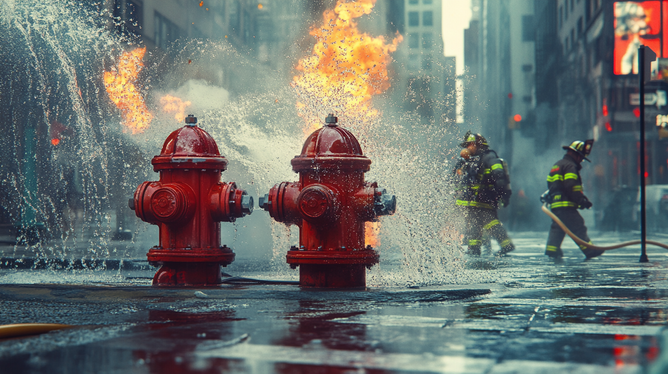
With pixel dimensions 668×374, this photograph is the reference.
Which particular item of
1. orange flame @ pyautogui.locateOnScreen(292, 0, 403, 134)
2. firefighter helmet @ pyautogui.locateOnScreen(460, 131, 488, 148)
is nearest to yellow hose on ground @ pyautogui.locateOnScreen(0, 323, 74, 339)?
firefighter helmet @ pyautogui.locateOnScreen(460, 131, 488, 148)

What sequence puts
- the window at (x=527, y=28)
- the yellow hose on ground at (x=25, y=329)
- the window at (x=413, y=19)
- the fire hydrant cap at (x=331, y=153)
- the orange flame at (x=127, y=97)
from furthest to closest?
the window at (x=413, y=19), the window at (x=527, y=28), the orange flame at (x=127, y=97), the fire hydrant cap at (x=331, y=153), the yellow hose on ground at (x=25, y=329)

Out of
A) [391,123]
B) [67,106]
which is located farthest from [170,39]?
[391,123]

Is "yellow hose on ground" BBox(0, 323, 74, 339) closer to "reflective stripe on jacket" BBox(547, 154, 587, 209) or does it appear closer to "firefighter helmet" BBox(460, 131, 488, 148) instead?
"reflective stripe on jacket" BBox(547, 154, 587, 209)

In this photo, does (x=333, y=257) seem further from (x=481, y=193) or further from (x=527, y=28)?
(x=527, y=28)

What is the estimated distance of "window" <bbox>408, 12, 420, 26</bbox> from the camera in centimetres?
11475

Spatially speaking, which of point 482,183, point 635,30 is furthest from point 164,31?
point 482,183

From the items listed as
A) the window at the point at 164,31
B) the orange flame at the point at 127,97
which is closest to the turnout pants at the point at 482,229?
the orange flame at the point at 127,97

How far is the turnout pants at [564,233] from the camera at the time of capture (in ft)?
34.0

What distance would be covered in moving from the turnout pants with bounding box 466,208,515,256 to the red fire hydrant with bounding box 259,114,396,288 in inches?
213

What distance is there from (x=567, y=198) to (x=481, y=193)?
127cm

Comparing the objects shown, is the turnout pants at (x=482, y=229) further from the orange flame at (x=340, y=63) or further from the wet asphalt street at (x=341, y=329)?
the orange flame at (x=340, y=63)

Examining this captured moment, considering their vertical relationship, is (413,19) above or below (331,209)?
above

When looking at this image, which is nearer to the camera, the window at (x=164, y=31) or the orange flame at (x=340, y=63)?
the orange flame at (x=340, y=63)

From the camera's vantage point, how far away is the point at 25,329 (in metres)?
3.52
